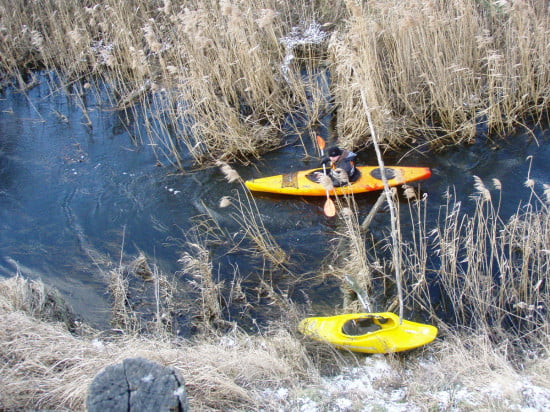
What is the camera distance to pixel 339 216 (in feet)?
17.1

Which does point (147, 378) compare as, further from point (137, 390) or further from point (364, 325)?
point (364, 325)

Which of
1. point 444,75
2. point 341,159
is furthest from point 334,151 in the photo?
point 444,75

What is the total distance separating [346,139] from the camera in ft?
20.1

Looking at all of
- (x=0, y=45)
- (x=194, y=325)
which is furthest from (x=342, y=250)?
(x=0, y=45)

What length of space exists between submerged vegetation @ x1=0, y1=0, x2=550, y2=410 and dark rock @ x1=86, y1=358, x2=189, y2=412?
92cm

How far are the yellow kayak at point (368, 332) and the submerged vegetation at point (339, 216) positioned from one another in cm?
11

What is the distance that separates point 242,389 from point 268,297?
1636 millimetres

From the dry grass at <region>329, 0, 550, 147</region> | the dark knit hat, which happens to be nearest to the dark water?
the dry grass at <region>329, 0, 550, 147</region>

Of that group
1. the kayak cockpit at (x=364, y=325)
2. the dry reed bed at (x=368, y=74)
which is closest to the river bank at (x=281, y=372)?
the kayak cockpit at (x=364, y=325)

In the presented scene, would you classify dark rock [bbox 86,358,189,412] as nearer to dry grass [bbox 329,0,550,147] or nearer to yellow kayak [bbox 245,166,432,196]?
yellow kayak [bbox 245,166,432,196]

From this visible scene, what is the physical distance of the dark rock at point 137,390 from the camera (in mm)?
1786

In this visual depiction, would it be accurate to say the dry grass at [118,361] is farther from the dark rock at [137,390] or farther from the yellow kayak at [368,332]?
the dark rock at [137,390]

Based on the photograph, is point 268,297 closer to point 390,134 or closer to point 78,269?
point 78,269

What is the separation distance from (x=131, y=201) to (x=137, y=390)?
13.9 feet
